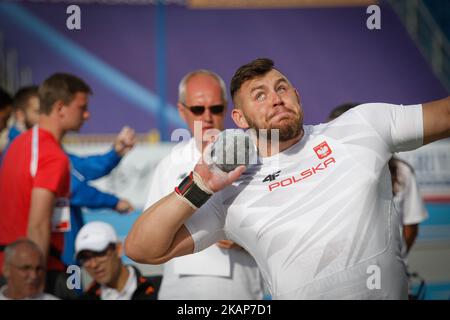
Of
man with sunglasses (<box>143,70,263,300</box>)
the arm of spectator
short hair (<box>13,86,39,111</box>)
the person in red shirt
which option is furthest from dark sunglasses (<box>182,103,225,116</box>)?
short hair (<box>13,86,39,111</box>)

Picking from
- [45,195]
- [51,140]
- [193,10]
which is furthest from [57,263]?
[193,10]

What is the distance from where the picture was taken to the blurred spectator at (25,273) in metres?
4.14

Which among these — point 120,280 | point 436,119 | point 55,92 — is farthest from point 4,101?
point 436,119

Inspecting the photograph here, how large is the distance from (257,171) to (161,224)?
494 mm

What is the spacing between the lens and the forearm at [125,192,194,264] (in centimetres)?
263

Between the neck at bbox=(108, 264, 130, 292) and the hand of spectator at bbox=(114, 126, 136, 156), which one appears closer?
the neck at bbox=(108, 264, 130, 292)

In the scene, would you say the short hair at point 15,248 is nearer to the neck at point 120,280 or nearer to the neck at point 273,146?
the neck at point 120,280

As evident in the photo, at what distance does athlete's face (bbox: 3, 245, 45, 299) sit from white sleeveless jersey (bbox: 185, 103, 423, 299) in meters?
1.76

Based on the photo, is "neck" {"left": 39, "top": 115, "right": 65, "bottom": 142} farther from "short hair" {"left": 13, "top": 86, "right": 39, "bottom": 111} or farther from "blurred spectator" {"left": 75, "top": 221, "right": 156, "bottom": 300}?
"short hair" {"left": 13, "top": 86, "right": 39, "bottom": 111}

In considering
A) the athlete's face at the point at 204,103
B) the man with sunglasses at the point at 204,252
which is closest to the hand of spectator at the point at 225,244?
the man with sunglasses at the point at 204,252

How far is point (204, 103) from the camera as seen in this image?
4.05 meters

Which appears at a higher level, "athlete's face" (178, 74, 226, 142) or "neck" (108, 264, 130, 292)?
"athlete's face" (178, 74, 226, 142)

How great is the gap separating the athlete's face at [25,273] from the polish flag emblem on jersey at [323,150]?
87.9 inches

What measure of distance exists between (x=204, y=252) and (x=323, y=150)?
1327 mm
